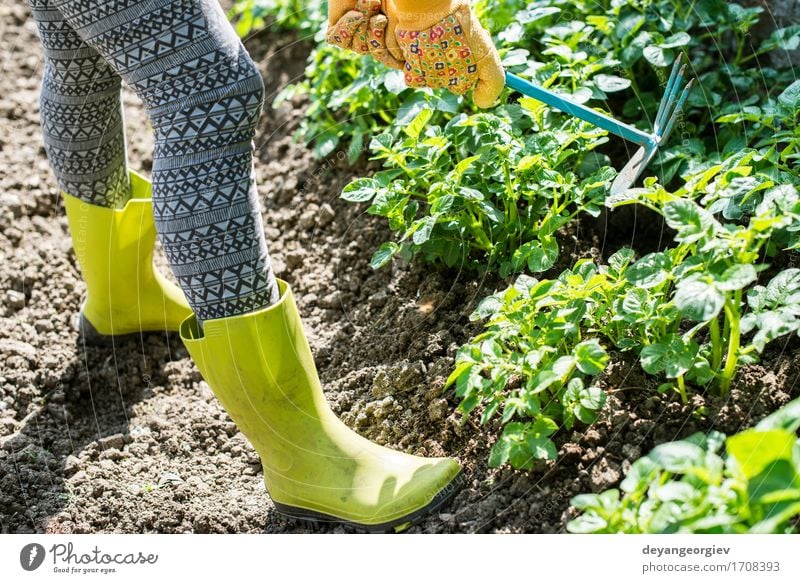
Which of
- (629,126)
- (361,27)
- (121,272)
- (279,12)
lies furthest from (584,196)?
(279,12)

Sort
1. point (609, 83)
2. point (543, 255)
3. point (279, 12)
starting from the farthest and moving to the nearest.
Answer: point (279, 12) → point (609, 83) → point (543, 255)

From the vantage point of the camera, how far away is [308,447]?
57.5 inches

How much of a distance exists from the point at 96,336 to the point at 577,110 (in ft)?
3.57

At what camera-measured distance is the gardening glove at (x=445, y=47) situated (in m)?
1.38

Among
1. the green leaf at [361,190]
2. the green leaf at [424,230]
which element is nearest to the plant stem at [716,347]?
the green leaf at [424,230]

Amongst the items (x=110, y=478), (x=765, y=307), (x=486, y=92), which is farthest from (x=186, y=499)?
(x=765, y=307)

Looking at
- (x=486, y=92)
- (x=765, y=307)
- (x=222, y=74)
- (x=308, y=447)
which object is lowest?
(x=308, y=447)

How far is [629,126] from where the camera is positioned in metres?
1.68

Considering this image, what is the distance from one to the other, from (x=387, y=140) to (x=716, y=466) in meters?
0.89

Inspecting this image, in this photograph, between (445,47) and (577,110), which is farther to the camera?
(577,110)

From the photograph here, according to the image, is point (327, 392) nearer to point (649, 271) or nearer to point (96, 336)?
point (96, 336)

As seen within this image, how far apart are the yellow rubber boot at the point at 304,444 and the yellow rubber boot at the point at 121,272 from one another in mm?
493
